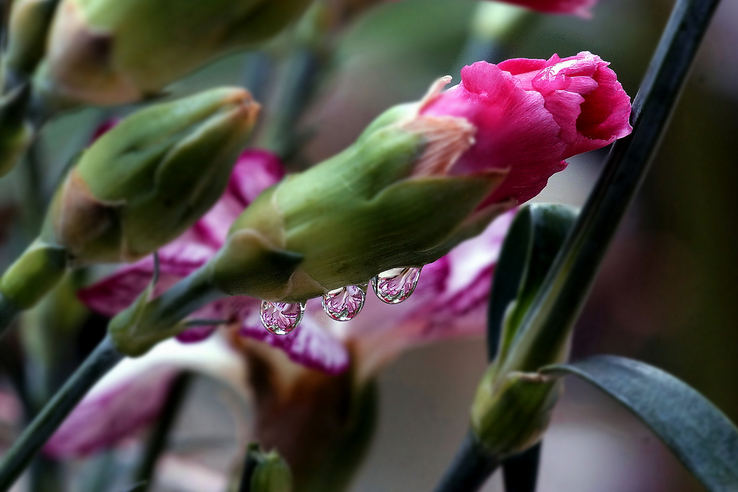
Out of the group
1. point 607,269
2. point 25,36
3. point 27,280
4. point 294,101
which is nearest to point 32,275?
point 27,280

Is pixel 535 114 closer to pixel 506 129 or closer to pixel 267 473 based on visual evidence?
pixel 506 129

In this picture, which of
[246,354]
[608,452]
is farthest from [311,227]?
[608,452]

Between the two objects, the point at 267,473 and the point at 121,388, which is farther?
the point at 121,388

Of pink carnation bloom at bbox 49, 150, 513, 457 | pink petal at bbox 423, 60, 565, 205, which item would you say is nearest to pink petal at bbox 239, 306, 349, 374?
pink carnation bloom at bbox 49, 150, 513, 457

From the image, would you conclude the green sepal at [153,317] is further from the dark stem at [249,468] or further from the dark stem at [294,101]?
the dark stem at [294,101]

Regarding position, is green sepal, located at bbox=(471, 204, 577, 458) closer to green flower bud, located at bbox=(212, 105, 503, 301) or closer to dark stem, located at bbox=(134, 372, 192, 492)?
green flower bud, located at bbox=(212, 105, 503, 301)

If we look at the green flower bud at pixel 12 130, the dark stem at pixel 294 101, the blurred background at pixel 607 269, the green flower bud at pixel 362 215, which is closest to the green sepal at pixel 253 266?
the green flower bud at pixel 362 215

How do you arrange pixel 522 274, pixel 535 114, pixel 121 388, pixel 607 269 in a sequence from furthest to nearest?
pixel 607 269, pixel 121 388, pixel 522 274, pixel 535 114
